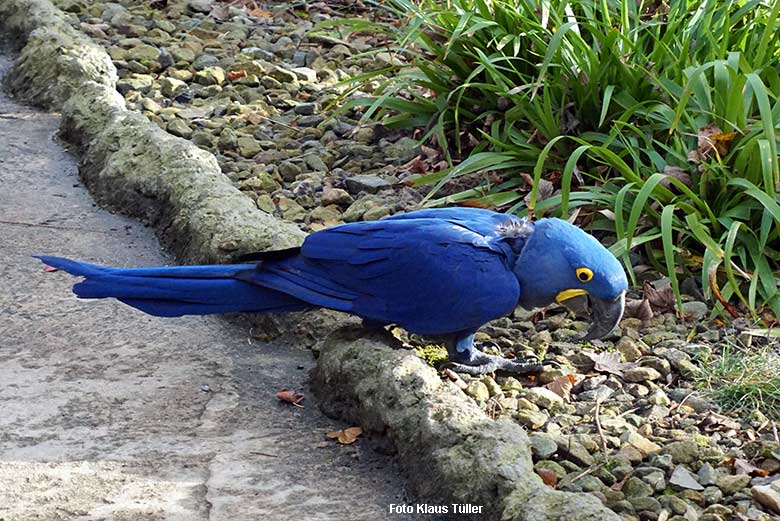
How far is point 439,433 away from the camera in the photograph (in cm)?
248

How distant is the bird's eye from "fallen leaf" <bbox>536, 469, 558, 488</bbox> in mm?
496

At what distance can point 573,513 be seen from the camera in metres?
2.16

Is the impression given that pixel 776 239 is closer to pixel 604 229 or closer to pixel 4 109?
pixel 604 229

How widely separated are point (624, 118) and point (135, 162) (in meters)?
1.74

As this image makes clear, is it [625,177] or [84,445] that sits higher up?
[625,177]

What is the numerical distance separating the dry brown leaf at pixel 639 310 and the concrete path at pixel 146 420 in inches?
39.9

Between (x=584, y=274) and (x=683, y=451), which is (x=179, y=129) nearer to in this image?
(x=584, y=274)

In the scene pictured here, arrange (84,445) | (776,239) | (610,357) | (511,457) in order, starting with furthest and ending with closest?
1. (776,239)
2. (610,357)
3. (84,445)
4. (511,457)

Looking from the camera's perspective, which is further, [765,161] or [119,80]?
[119,80]

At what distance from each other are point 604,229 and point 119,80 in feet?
8.15

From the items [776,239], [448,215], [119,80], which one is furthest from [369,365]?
[119,80]

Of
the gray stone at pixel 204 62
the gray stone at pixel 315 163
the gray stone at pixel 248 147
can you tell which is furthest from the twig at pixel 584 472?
the gray stone at pixel 204 62

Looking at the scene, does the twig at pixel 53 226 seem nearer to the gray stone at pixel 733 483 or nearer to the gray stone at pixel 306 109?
the gray stone at pixel 306 109

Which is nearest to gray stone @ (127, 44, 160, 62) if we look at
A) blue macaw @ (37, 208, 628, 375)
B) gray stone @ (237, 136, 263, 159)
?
gray stone @ (237, 136, 263, 159)
